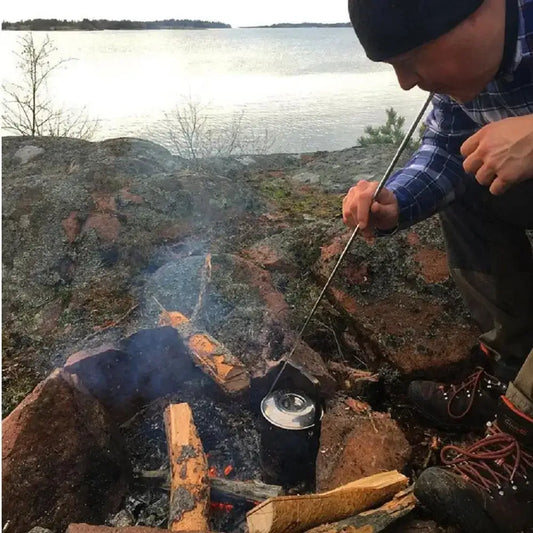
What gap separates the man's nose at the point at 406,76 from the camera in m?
1.36

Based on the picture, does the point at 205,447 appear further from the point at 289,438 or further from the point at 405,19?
the point at 405,19

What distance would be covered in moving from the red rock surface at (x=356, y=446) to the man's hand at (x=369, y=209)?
0.72 metres

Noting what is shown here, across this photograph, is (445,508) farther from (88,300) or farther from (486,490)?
(88,300)

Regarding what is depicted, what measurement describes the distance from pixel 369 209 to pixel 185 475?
3.62 ft

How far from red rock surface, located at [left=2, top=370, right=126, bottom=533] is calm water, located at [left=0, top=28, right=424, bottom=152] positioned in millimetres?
2869

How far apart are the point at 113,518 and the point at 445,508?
1106 millimetres

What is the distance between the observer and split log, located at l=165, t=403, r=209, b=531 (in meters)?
1.58

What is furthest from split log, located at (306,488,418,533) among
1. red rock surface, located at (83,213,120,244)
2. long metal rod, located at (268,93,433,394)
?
red rock surface, located at (83,213,120,244)

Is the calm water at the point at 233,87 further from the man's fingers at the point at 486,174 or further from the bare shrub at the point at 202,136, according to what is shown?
the man's fingers at the point at 486,174

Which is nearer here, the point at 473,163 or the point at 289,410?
the point at 473,163

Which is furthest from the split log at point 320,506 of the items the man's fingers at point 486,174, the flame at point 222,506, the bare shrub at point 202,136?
the bare shrub at point 202,136

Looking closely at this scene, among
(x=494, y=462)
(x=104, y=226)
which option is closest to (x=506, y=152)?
(x=494, y=462)

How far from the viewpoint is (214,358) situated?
83.0 inches

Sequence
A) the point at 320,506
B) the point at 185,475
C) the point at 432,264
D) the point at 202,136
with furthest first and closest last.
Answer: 1. the point at 202,136
2. the point at 432,264
3. the point at 185,475
4. the point at 320,506
